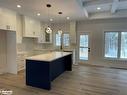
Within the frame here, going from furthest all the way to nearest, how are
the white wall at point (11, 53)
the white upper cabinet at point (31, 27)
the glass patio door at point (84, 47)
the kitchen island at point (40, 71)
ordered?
1. the glass patio door at point (84, 47)
2. the white upper cabinet at point (31, 27)
3. the white wall at point (11, 53)
4. the kitchen island at point (40, 71)

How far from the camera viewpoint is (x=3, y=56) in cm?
529

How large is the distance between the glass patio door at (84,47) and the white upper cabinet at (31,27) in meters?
2.79

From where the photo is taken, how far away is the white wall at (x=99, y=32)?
647 centimetres

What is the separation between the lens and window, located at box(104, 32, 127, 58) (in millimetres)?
6469

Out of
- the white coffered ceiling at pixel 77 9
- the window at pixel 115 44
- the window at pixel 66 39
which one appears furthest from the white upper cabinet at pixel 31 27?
the window at pixel 115 44

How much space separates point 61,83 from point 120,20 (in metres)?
4.87

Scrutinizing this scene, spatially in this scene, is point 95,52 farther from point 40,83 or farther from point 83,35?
point 40,83

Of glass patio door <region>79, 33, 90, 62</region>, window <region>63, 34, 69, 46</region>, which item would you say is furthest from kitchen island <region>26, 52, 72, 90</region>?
window <region>63, 34, 69, 46</region>

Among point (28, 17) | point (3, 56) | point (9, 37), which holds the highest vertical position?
point (28, 17)

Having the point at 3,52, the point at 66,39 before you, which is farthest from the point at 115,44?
the point at 3,52

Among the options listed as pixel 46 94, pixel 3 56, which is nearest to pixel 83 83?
pixel 46 94

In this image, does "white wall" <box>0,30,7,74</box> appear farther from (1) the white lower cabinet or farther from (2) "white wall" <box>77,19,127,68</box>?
(2) "white wall" <box>77,19,127,68</box>

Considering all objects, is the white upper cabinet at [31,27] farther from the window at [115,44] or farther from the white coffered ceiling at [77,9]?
the window at [115,44]

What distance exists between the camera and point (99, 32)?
272 inches
